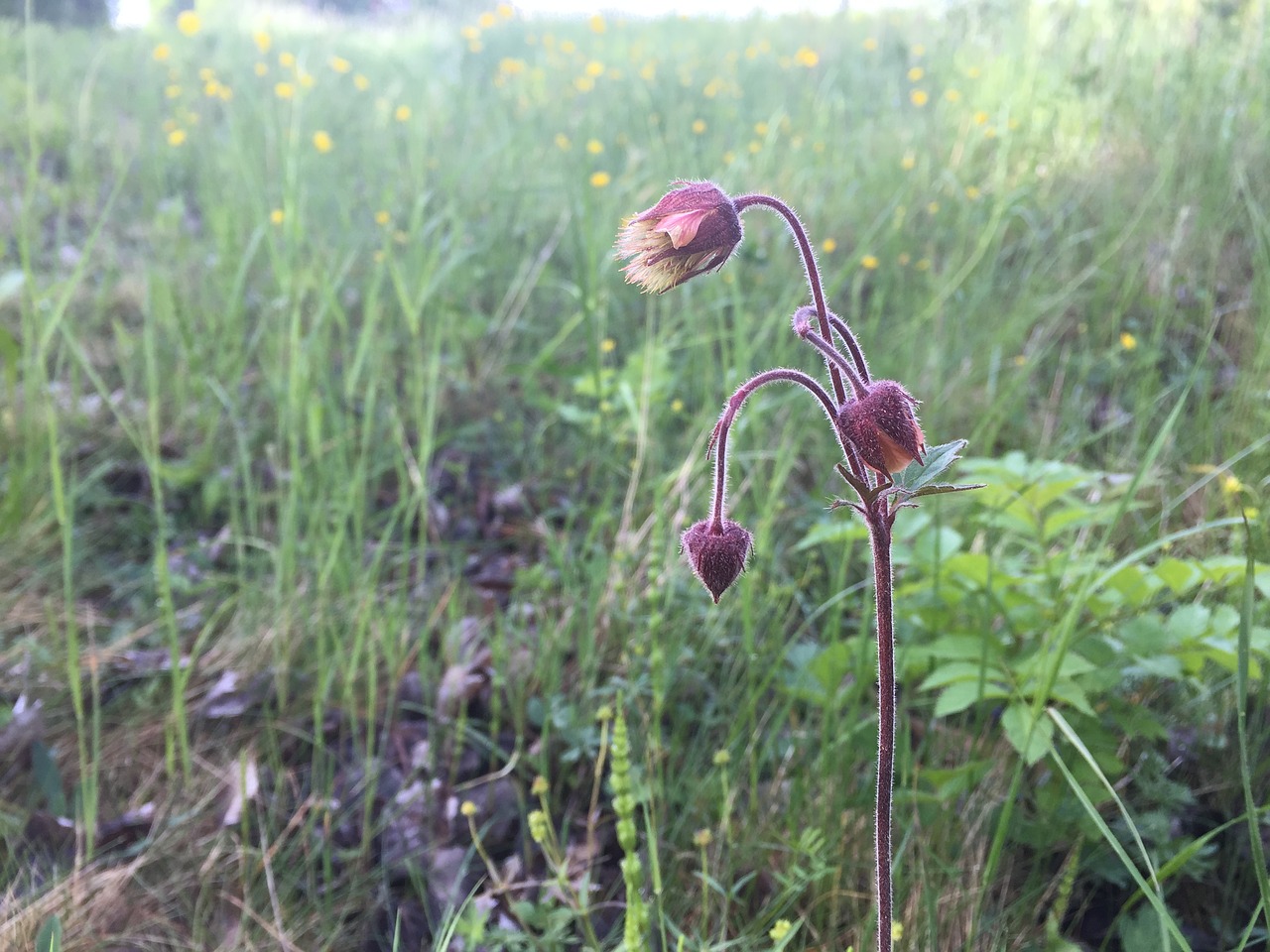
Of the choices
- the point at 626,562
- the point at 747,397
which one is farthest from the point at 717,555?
the point at 626,562

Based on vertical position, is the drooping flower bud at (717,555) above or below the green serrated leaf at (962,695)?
above

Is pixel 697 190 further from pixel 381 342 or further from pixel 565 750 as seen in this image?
pixel 381 342

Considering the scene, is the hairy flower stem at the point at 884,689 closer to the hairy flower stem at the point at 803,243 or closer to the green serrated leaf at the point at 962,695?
the hairy flower stem at the point at 803,243

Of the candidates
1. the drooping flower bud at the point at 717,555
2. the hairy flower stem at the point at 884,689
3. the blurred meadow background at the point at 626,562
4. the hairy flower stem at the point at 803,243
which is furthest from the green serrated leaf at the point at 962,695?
the hairy flower stem at the point at 803,243

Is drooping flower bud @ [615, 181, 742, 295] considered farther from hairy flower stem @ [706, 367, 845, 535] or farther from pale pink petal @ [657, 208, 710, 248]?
hairy flower stem @ [706, 367, 845, 535]

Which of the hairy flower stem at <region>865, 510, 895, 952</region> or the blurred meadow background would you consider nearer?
the hairy flower stem at <region>865, 510, 895, 952</region>

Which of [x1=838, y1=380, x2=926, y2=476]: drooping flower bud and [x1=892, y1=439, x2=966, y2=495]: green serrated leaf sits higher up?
[x1=838, y1=380, x2=926, y2=476]: drooping flower bud

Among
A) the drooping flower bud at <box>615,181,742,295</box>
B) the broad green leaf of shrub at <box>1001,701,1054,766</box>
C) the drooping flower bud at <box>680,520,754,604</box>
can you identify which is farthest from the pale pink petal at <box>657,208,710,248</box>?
the broad green leaf of shrub at <box>1001,701,1054,766</box>
